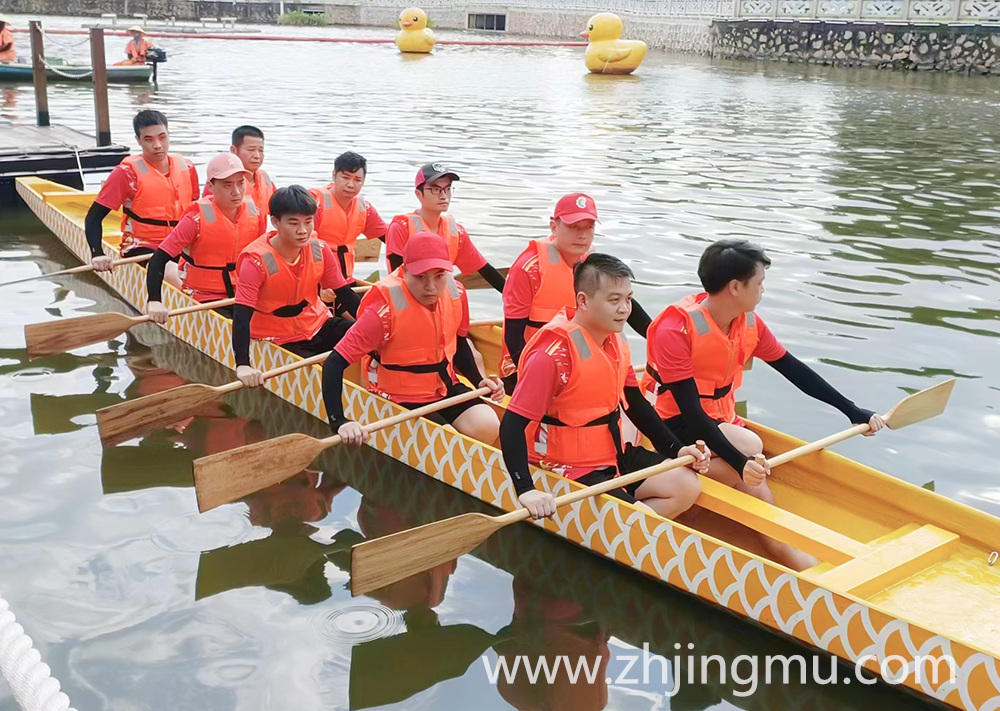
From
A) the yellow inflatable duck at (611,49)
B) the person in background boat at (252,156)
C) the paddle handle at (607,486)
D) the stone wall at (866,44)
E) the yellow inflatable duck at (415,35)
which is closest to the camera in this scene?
the paddle handle at (607,486)

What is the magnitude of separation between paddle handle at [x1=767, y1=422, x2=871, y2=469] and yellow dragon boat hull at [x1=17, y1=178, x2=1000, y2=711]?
105 millimetres

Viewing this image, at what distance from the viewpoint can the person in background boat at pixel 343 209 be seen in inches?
295

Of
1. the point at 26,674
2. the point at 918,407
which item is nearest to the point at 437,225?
the point at 918,407

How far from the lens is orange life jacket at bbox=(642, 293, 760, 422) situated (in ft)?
16.1

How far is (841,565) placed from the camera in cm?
424

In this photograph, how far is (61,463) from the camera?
19.0 feet

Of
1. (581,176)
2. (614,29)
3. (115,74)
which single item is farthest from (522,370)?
(614,29)

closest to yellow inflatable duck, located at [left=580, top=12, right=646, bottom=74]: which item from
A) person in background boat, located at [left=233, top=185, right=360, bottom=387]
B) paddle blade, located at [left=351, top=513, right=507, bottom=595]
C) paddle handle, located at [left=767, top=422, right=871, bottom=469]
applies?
person in background boat, located at [left=233, top=185, right=360, bottom=387]

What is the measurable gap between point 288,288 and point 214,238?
1.16 meters

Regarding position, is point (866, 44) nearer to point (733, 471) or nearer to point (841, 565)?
point (733, 471)

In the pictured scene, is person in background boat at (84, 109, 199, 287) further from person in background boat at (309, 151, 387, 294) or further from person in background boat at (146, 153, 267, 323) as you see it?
person in background boat at (309, 151, 387, 294)

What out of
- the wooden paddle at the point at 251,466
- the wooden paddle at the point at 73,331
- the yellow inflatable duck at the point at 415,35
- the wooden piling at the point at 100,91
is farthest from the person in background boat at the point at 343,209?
the yellow inflatable duck at the point at 415,35

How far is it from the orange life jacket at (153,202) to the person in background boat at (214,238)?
3.41 feet

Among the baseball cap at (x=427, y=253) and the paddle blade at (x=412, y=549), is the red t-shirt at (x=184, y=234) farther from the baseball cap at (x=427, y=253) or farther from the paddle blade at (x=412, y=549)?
the paddle blade at (x=412, y=549)
